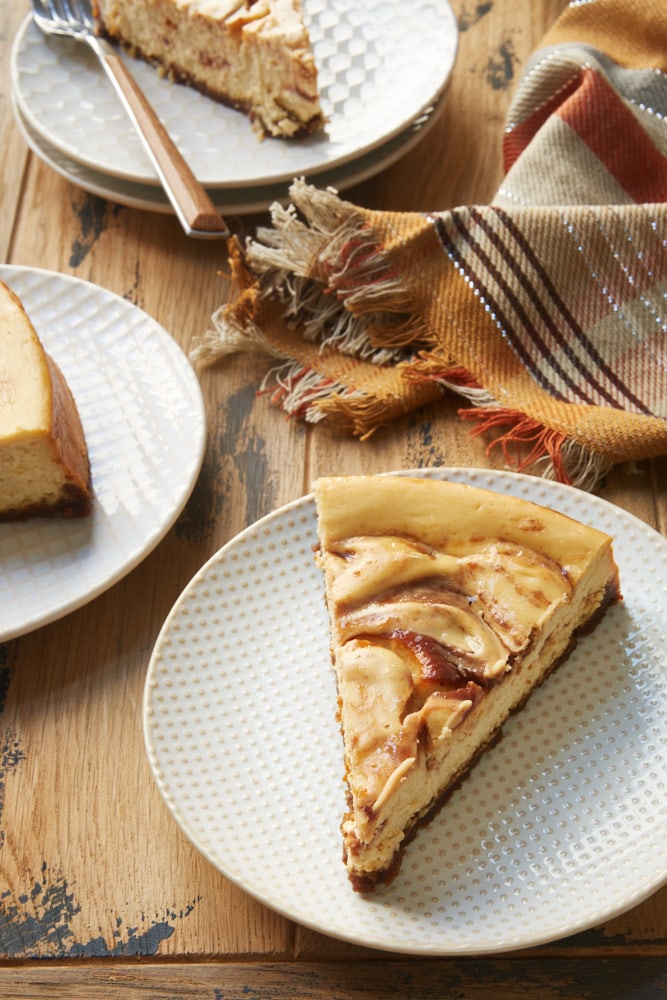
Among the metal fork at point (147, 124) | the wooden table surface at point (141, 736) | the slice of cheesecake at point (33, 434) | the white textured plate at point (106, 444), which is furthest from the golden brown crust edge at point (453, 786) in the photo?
the metal fork at point (147, 124)

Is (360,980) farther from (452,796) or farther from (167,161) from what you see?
(167,161)

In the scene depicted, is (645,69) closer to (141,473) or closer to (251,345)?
(251,345)

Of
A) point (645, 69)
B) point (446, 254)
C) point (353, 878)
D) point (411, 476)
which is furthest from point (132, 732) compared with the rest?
point (645, 69)

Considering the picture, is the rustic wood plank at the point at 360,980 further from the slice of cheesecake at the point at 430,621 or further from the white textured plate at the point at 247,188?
the white textured plate at the point at 247,188

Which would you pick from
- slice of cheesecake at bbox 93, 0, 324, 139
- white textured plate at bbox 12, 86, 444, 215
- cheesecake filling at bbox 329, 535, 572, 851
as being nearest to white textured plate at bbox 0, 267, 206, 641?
white textured plate at bbox 12, 86, 444, 215

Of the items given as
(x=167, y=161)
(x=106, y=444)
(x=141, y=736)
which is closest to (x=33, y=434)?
(x=106, y=444)

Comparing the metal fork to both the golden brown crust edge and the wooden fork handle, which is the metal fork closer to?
the wooden fork handle

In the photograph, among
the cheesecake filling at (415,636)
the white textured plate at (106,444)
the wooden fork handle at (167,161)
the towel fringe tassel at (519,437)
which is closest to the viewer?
the cheesecake filling at (415,636)
